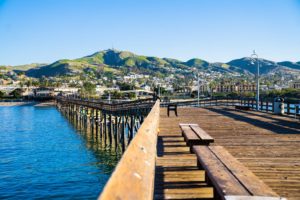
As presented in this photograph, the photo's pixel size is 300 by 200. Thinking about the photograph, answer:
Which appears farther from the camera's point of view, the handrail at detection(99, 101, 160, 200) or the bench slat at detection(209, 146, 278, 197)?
the bench slat at detection(209, 146, 278, 197)

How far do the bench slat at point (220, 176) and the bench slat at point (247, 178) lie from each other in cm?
6

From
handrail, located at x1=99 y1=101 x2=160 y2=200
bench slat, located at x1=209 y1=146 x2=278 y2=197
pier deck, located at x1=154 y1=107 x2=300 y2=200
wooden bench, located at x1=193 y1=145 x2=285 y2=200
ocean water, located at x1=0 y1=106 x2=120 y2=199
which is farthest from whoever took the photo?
ocean water, located at x1=0 y1=106 x2=120 y2=199

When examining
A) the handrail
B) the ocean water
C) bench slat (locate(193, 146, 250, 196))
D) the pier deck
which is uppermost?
the handrail

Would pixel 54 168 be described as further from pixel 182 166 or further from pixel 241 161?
pixel 241 161

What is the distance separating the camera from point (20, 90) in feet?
655

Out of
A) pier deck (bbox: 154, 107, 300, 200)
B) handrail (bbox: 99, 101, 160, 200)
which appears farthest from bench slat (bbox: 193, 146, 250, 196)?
handrail (bbox: 99, 101, 160, 200)

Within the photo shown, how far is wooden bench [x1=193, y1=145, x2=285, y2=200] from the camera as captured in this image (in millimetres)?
3459

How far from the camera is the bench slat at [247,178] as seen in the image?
357 cm

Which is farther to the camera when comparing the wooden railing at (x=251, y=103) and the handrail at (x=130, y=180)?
the wooden railing at (x=251, y=103)

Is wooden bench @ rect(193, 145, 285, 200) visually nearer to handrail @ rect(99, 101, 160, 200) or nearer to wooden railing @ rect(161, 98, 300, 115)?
handrail @ rect(99, 101, 160, 200)

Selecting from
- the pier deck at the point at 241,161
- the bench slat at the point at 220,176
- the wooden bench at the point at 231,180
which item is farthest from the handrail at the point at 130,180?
the pier deck at the point at 241,161

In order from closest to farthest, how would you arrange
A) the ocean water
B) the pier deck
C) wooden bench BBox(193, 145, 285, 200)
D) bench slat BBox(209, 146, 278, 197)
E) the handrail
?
the handrail → wooden bench BBox(193, 145, 285, 200) → bench slat BBox(209, 146, 278, 197) → the pier deck → the ocean water

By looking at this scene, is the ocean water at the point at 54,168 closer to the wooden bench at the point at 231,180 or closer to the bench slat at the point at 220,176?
the bench slat at the point at 220,176

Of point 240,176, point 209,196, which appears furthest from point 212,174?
point 209,196
